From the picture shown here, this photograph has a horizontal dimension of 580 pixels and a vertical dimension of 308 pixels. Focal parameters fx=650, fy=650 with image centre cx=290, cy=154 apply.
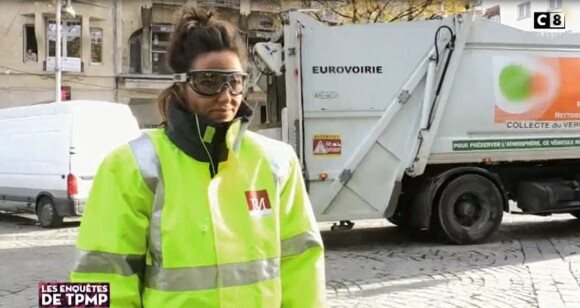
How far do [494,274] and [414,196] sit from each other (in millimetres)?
2059

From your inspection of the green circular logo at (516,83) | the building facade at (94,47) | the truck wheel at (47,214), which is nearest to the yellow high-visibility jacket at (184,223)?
the green circular logo at (516,83)

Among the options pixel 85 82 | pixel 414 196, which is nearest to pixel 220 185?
pixel 414 196

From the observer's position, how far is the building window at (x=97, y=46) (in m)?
27.5

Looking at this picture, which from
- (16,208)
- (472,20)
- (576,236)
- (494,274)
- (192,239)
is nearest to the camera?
(192,239)

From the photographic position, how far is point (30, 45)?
26.8 meters

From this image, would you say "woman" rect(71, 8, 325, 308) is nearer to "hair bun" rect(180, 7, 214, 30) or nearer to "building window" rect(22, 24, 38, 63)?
"hair bun" rect(180, 7, 214, 30)

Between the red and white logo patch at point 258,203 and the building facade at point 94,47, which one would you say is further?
the building facade at point 94,47

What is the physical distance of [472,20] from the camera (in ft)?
27.8

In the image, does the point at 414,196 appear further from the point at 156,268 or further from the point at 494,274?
the point at 156,268

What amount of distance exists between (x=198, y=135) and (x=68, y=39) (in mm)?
27125

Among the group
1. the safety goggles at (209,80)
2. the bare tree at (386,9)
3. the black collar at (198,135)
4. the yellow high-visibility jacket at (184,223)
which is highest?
the bare tree at (386,9)

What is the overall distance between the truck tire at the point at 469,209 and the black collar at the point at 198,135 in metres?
6.92

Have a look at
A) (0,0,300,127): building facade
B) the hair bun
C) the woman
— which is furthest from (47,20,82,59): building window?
the woman

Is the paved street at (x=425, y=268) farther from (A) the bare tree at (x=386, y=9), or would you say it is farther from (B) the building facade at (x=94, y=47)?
(B) the building facade at (x=94, y=47)
